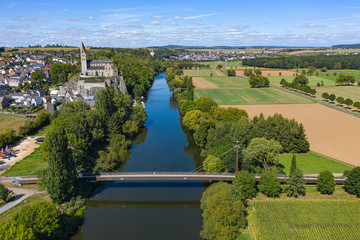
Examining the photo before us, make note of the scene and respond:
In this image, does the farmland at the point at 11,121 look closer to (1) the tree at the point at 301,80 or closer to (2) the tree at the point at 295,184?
(2) the tree at the point at 295,184

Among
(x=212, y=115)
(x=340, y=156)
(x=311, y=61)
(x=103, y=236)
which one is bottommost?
(x=103, y=236)

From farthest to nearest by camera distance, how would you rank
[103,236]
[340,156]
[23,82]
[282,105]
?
[23,82] → [282,105] → [340,156] → [103,236]

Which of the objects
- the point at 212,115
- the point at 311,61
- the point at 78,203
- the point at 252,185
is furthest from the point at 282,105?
the point at 311,61

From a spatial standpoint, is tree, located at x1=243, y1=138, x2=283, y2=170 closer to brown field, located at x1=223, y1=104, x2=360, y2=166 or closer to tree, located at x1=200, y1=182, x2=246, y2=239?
tree, located at x1=200, y1=182, x2=246, y2=239

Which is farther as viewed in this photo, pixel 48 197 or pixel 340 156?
pixel 340 156

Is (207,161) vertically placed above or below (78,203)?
above

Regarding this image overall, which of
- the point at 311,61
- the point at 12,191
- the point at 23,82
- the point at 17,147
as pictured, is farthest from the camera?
the point at 311,61

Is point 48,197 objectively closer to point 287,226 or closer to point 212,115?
point 287,226
